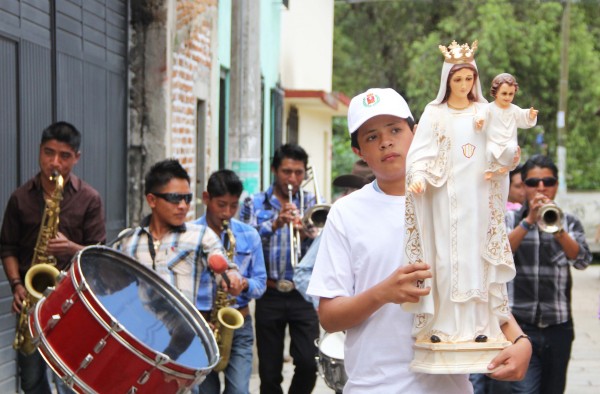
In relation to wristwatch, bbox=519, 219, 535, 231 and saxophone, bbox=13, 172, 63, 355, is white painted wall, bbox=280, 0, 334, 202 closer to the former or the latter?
saxophone, bbox=13, 172, 63, 355

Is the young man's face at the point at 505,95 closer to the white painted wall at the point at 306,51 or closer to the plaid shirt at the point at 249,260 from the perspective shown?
the plaid shirt at the point at 249,260

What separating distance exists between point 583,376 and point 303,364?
3.40 metres

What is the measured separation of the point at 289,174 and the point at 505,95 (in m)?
4.58

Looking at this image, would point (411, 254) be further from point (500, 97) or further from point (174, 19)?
point (174, 19)

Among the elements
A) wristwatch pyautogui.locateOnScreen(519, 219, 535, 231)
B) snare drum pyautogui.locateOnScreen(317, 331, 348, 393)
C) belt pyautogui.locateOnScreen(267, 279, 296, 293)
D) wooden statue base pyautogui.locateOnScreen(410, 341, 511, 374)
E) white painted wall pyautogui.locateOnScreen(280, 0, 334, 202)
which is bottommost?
snare drum pyautogui.locateOnScreen(317, 331, 348, 393)

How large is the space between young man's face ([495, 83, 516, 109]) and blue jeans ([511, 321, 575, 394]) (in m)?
3.25

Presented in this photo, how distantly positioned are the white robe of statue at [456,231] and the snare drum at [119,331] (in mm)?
1776

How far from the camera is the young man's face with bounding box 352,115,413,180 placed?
12.0 feet

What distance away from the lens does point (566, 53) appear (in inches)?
1200

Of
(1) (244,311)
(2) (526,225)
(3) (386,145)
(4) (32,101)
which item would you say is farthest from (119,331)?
(4) (32,101)

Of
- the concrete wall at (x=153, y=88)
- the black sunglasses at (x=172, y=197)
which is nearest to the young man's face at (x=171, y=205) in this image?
the black sunglasses at (x=172, y=197)

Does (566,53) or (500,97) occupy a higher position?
(566,53)

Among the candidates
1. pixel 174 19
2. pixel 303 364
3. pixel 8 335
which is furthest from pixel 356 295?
pixel 174 19

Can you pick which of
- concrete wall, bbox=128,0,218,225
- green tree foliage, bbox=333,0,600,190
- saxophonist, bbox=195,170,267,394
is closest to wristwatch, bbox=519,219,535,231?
saxophonist, bbox=195,170,267,394
